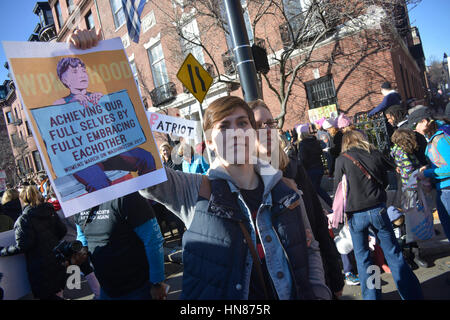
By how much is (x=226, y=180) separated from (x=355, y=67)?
1221 centimetres

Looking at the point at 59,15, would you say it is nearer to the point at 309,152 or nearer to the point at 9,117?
the point at 9,117

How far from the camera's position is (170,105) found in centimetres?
1875

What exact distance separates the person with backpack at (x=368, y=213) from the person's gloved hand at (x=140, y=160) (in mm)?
2492

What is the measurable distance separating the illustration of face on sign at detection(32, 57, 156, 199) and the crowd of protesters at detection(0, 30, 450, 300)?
0.17 meters

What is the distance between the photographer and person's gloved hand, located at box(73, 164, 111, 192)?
1300 millimetres

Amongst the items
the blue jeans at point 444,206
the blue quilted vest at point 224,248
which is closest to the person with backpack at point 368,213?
the blue jeans at point 444,206

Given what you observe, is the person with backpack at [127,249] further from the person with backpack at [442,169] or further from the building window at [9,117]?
the building window at [9,117]

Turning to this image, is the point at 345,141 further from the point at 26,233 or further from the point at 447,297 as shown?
the point at 26,233

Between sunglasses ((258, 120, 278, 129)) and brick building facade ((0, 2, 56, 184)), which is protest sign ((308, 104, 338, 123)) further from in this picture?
brick building facade ((0, 2, 56, 184))

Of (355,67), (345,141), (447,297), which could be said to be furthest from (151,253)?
(355,67)

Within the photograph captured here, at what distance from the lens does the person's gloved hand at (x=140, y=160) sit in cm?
142

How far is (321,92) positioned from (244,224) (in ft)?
41.6

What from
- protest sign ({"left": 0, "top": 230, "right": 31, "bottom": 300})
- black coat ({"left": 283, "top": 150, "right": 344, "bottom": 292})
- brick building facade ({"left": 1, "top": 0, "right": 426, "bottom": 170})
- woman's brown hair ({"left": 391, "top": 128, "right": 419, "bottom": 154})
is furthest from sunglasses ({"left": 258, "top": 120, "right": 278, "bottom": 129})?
brick building facade ({"left": 1, "top": 0, "right": 426, "bottom": 170})

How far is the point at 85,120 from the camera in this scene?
53.2 inches
